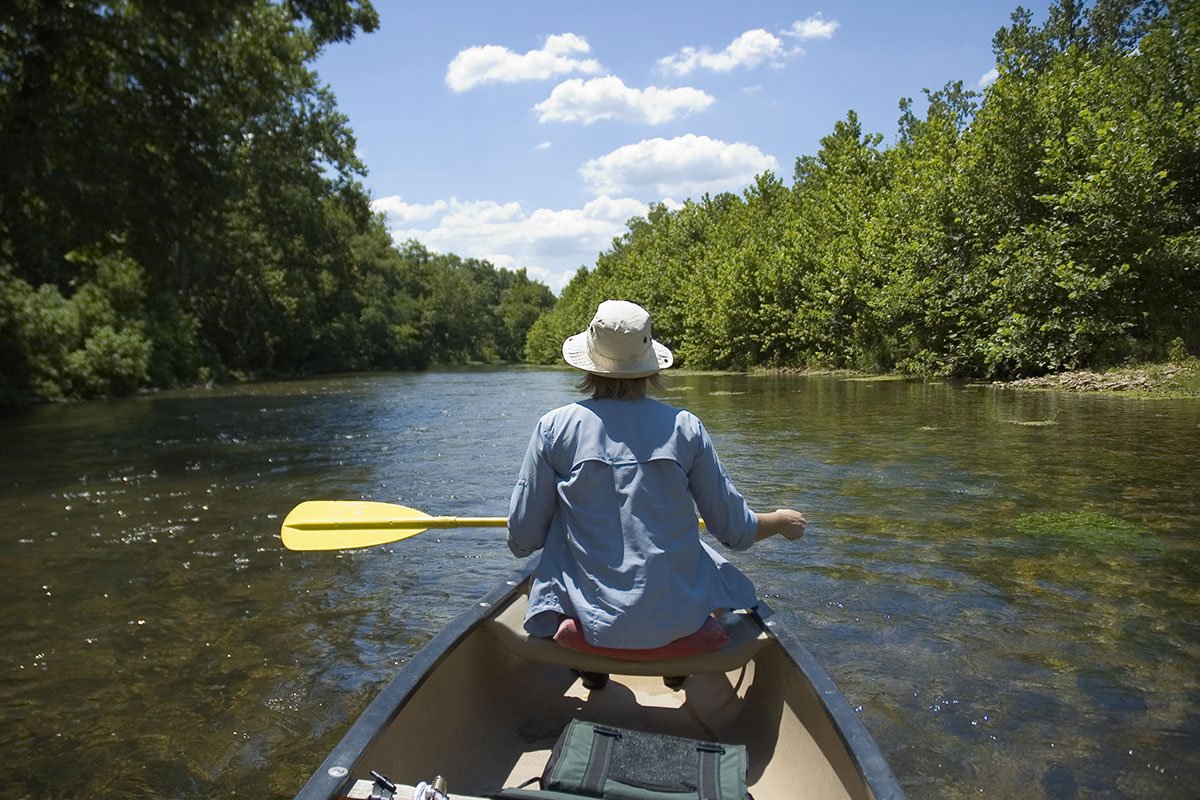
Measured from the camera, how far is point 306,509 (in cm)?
502

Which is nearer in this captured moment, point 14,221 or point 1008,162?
point 14,221

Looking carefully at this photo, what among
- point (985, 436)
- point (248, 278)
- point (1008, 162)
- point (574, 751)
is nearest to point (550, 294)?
point (248, 278)

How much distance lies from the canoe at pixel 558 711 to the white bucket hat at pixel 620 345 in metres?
0.90

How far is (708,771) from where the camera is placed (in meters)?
2.47

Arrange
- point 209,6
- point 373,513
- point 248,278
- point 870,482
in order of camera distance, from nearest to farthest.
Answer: point 373,513
point 870,482
point 209,6
point 248,278

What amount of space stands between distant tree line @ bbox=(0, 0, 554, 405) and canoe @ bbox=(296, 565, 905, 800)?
560 inches

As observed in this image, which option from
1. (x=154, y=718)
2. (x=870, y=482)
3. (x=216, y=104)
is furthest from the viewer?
(x=216, y=104)

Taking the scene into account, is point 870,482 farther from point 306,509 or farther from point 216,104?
point 216,104

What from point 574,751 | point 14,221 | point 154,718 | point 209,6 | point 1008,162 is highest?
point 209,6

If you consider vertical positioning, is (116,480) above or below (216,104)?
below

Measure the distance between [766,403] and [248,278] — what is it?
34238 mm

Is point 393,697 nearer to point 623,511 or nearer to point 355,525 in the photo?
point 623,511

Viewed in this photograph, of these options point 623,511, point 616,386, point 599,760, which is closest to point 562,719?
point 599,760

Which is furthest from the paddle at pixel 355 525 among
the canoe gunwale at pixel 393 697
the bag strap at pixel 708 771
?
the bag strap at pixel 708 771
